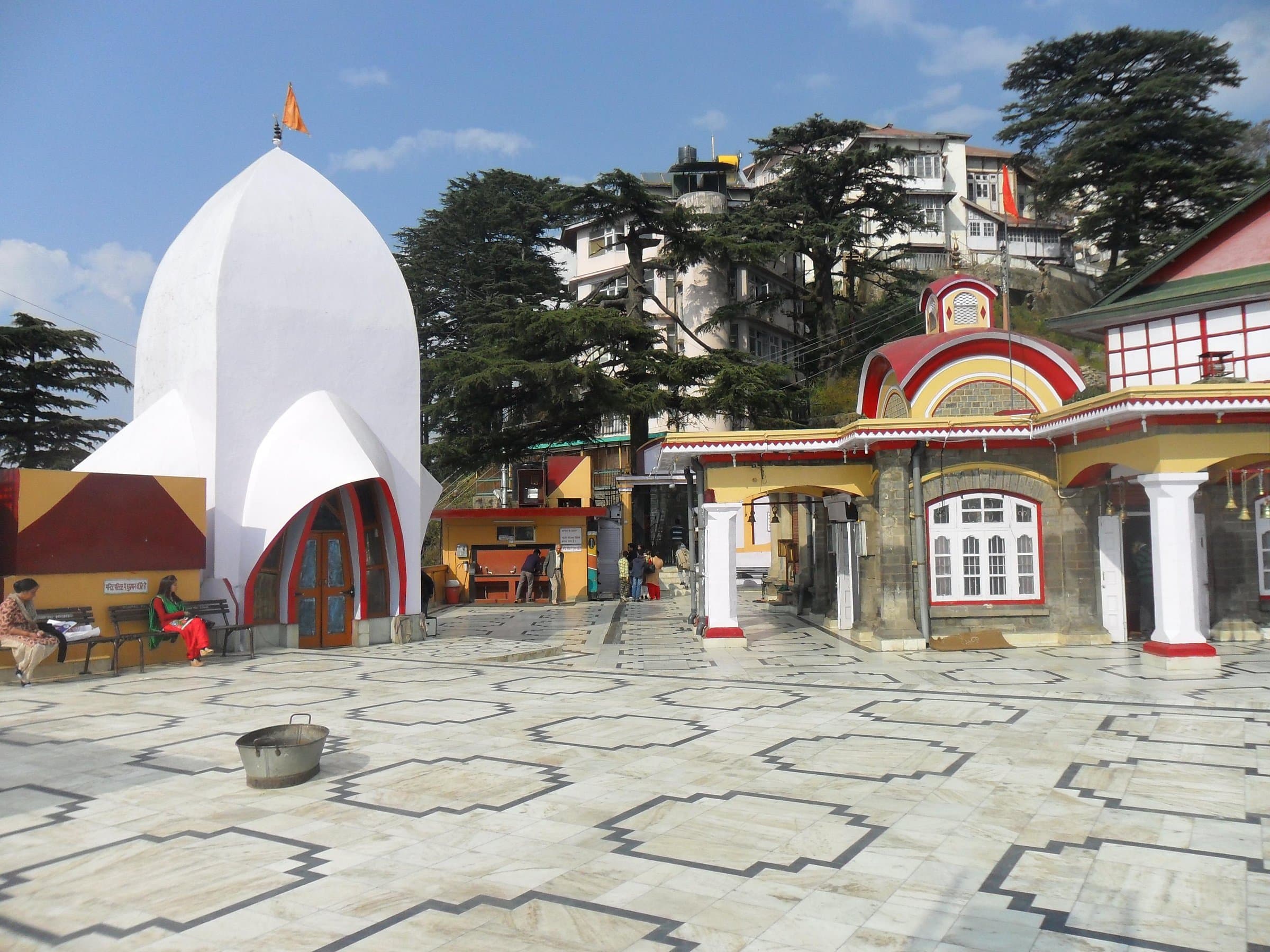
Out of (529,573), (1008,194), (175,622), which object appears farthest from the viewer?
(1008,194)

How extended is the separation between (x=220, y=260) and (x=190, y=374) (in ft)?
6.50

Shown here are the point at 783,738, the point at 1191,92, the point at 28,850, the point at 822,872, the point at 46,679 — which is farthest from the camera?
the point at 1191,92

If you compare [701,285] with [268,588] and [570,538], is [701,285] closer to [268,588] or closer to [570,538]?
[570,538]

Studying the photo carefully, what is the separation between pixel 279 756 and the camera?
6.98 m

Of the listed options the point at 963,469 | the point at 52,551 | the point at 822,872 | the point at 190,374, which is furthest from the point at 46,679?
the point at 963,469

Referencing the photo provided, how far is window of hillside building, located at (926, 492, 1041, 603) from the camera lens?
50.4 ft

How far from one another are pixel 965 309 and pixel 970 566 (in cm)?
527

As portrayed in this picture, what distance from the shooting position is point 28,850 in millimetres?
5727

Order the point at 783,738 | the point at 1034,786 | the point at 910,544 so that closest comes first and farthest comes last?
the point at 1034,786 < the point at 783,738 < the point at 910,544

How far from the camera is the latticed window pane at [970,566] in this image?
15375 millimetres

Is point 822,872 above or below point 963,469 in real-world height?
below

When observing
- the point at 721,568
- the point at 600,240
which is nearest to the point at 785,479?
the point at 721,568

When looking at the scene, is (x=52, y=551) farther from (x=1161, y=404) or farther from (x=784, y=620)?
(x=1161, y=404)

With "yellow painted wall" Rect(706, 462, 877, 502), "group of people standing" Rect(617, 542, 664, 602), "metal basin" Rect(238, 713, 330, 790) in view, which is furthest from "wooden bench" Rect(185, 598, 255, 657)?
"group of people standing" Rect(617, 542, 664, 602)
